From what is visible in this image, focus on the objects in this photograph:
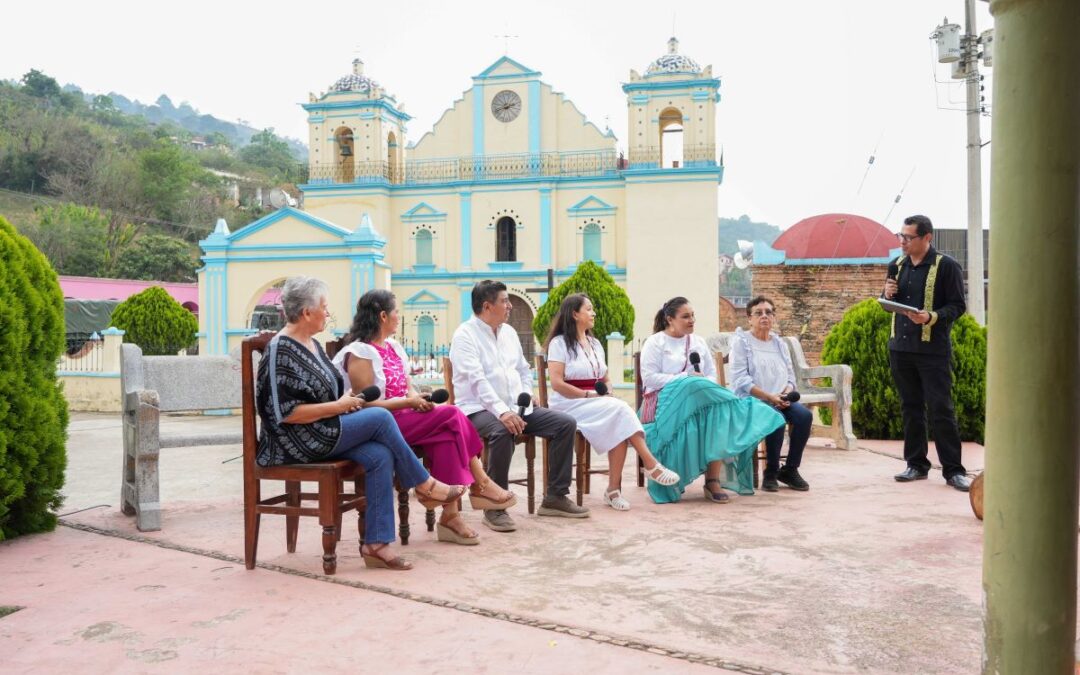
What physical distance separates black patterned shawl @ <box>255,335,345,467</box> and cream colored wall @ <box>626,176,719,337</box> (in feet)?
69.2

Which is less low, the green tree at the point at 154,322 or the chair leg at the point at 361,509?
the green tree at the point at 154,322

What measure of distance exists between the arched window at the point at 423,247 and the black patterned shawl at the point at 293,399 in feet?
77.7

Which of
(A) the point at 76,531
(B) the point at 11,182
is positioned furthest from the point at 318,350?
(B) the point at 11,182

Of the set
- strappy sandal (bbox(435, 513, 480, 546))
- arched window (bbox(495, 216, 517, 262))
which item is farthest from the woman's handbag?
arched window (bbox(495, 216, 517, 262))

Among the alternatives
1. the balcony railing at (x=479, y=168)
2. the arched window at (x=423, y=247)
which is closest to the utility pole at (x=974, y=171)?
the balcony railing at (x=479, y=168)

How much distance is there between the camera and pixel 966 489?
5.91m

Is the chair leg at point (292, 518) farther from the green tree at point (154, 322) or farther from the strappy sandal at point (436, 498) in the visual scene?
the green tree at point (154, 322)

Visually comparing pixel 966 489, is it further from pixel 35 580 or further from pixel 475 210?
pixel 475 210

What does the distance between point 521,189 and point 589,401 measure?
21.6m

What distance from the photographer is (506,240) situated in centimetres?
2727

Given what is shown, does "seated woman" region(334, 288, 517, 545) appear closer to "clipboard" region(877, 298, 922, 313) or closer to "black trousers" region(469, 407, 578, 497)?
"black trousers" region(469, 407, 578, 497)

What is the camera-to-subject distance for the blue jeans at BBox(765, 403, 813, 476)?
620 centimetres

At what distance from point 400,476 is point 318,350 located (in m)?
0.70

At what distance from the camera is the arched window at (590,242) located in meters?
26.4
